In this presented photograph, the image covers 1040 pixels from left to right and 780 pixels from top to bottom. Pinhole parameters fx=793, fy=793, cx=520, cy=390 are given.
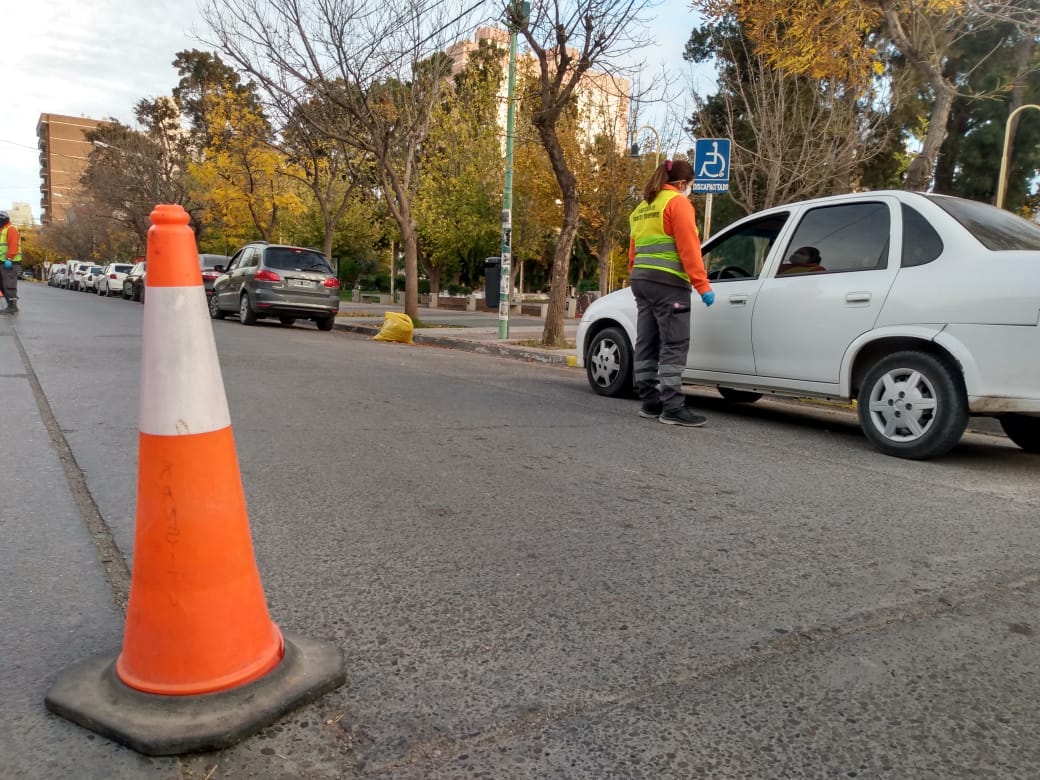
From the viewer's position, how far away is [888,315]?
522 cm

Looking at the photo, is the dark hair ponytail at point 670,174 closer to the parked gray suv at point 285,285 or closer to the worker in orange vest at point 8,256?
the parked gray suv at point 285,285

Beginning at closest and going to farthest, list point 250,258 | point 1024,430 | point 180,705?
point 180,705 → point 1024,430 → point 250,258

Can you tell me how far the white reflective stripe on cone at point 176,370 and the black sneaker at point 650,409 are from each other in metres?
4.74

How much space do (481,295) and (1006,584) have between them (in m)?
34.0

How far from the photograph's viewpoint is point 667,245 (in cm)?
616

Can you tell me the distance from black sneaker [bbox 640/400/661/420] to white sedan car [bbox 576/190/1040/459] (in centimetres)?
57

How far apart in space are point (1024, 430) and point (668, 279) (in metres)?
2.75

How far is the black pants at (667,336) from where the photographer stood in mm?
6098

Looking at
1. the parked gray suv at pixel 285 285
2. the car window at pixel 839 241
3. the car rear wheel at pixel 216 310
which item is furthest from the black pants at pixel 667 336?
the car rear wheel at pixel 216 310

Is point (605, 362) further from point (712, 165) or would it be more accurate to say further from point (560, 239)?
point (560, 239)

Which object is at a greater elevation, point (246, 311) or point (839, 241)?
point (839, 241)

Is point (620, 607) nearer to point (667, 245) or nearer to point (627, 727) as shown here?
point (627, 727)

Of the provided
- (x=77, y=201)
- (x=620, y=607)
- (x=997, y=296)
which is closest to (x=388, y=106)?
(x=997, y=296)

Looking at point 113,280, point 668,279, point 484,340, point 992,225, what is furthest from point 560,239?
point 113,280
